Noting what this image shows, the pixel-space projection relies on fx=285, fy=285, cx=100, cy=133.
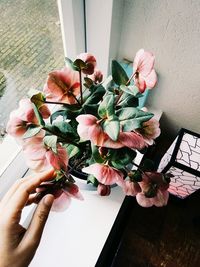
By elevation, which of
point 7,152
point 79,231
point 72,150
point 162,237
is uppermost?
point 72,150

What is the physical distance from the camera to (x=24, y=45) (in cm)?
75

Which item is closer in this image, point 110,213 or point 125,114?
point 125,114

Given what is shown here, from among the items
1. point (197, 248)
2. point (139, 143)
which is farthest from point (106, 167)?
point (197, 248)

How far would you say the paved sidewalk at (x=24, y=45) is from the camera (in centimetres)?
68

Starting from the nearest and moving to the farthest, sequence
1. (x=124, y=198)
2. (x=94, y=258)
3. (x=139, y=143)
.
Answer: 1. (x=139, y=143)
2. (x=94, y=258)
3. (x=124, y=198)

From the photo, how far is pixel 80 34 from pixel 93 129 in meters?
0.48

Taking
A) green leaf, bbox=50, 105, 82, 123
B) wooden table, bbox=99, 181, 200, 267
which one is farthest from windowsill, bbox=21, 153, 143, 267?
green leaf, bbox=50, 105, 82, 123

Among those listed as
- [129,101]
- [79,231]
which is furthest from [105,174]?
[79,231]

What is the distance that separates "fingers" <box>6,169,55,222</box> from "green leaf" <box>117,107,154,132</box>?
0.65 feet

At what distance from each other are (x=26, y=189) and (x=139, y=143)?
0.23 metres

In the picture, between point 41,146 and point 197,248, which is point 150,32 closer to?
point 41,146

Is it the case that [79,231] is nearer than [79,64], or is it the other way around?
[79,64]

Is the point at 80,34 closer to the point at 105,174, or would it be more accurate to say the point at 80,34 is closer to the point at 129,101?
the point at 129,101

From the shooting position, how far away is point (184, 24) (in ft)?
2.41
